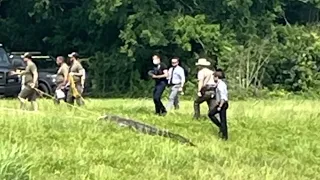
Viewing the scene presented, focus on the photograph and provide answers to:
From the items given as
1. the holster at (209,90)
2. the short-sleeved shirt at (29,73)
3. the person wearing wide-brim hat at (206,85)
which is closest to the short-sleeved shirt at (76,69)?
the short-sleeved shirt at (29,73)

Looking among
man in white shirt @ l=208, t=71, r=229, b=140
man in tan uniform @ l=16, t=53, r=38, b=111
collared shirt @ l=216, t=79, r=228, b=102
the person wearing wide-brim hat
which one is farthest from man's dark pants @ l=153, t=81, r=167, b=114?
man in white shirt @ l=208, t=71, r=229, b=140

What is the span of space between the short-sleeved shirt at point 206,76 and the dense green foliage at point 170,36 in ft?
52.1

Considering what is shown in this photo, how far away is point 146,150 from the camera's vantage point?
1519cm

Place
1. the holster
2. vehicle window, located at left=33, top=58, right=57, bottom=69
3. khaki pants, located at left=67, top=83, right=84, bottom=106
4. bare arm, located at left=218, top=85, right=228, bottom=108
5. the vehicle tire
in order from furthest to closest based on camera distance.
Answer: vehicle window, located at left=33, top=58, right=57, bottom=69 → the vehicle tire → khaki pants, located at left=67, top=83, right=84, bottom=106 → the holster → bare arm, located at left=218, top=85, right=228, bottom=108

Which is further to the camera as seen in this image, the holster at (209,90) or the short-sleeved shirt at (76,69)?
the short-sleeved shirt at (76,69)

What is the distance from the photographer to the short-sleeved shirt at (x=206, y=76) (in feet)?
65.8

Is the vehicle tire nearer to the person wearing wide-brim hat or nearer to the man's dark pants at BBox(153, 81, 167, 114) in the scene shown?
the man's dark pants at BBox(153, 81, 167, 114)

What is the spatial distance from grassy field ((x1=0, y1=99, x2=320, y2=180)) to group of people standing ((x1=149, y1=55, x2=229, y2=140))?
15.6 inches

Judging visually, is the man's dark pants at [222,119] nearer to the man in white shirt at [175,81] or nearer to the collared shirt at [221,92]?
the collared shirt at [221,92]

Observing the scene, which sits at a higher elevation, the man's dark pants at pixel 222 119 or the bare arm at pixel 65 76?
the bare arm at pixel 65 76

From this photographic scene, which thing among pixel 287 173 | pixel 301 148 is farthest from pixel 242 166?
pixel 301 148

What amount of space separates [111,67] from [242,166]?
24863 millimetres

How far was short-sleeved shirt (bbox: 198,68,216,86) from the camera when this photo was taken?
20.0m

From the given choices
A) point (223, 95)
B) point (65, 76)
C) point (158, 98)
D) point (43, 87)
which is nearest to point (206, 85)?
point (223, 95)
